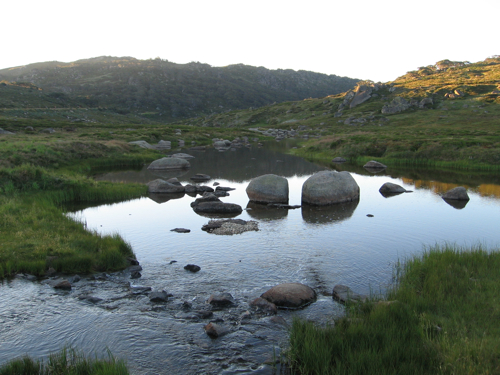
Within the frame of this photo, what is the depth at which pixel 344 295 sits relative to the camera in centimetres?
1141

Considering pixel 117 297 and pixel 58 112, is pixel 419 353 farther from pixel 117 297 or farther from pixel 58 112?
pixel 58 112

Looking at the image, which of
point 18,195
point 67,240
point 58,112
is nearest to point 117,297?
point 67,240

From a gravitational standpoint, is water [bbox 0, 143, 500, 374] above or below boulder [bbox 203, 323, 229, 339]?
below

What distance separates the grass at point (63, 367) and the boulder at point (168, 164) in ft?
126

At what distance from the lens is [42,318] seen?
1027cm

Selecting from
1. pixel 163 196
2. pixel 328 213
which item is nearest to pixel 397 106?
pixel 328 213

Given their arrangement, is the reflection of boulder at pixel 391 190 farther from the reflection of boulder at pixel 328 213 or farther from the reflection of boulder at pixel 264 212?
the reflection of boulder at pixel 264 212

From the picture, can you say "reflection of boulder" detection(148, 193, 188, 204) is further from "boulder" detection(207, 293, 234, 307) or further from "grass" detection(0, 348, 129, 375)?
"grass" detection(0, 348, 129, 375)

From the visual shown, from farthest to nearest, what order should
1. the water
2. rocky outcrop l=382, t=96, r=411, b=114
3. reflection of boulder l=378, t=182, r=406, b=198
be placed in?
rocky outcrop l=382, t=96, r=411, b=114 < reflection of boulder l=378, t=182, r=406, b=198 < the water

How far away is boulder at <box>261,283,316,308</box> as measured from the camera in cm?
1112

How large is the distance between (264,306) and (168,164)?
3711 centimetres

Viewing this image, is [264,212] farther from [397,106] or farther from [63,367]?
[397,106]

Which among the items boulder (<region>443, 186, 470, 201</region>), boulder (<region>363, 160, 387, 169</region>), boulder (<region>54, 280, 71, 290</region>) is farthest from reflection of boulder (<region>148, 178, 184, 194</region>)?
boulder (<region>363, 160, 387, 169</region>)

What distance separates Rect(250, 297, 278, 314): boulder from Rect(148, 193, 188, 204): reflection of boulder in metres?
18.5
